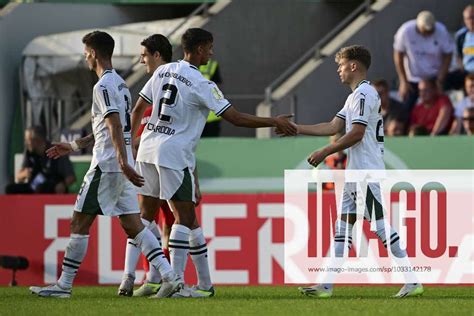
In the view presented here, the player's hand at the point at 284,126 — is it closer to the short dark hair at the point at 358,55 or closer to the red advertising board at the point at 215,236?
the short dark hair at the point at 358,55

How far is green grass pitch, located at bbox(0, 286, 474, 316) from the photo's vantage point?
11.0m

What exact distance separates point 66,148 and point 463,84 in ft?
26.9

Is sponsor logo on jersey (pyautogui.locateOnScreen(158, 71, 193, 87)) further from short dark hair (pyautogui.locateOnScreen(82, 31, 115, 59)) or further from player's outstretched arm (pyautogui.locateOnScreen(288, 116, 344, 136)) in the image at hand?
player's outstretched arm (pyautogui.locateOnScreen(288, 116, 344, 136))

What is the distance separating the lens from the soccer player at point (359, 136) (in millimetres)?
12320

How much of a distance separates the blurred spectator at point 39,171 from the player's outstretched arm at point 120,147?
6.09 m

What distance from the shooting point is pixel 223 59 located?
21500 mm

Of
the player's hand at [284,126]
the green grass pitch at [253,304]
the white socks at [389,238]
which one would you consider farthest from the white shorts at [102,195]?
the white socks at [389,238]

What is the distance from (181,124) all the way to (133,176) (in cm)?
78

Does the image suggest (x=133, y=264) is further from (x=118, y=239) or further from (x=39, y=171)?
(x=39, y=171)

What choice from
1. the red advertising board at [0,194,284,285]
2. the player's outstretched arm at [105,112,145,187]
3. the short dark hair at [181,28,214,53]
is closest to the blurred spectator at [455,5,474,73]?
the red advertising board at [0,194,284,285]

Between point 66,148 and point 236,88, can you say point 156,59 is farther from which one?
point 236,88

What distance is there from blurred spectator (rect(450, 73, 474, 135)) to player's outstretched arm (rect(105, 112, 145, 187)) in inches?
298

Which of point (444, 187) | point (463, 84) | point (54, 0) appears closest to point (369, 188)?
point (444, 187)

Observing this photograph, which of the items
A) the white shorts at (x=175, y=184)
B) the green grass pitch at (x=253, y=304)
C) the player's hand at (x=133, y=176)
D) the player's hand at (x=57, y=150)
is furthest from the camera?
the player's hand at (x=57, y=150)
